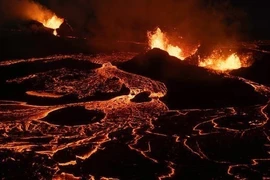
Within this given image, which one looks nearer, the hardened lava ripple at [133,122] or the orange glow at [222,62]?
the hardened lava ripple at [133,122]

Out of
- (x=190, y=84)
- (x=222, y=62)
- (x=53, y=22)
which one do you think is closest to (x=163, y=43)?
(x=222, y=62)

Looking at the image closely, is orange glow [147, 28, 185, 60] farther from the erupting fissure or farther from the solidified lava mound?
the solidified lava mound

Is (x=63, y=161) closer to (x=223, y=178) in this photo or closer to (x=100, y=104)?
(x=223, y=178)

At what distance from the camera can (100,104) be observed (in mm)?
23375

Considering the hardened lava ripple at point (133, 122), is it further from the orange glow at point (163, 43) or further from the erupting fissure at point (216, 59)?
the orange glow at point (163, 43)

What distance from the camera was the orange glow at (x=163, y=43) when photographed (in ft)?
113

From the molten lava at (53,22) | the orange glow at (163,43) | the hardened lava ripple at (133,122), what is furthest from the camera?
the molten lava at (53,22)

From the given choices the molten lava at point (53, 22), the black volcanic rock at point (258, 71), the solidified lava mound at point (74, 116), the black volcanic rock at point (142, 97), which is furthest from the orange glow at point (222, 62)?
the molten lava at point (53, 22)

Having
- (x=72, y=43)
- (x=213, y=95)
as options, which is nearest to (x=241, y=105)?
(x=213, y=95)

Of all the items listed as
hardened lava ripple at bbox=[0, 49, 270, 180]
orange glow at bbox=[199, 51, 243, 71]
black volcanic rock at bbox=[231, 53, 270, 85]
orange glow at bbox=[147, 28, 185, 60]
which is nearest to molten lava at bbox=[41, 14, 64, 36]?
orange glow at bbox=[147, 28, 185, 60]

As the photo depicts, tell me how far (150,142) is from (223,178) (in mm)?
4109

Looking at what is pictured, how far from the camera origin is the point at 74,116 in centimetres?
2150

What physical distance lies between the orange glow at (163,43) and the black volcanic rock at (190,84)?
3.19 meters

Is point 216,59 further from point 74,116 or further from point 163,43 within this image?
point 74,116
